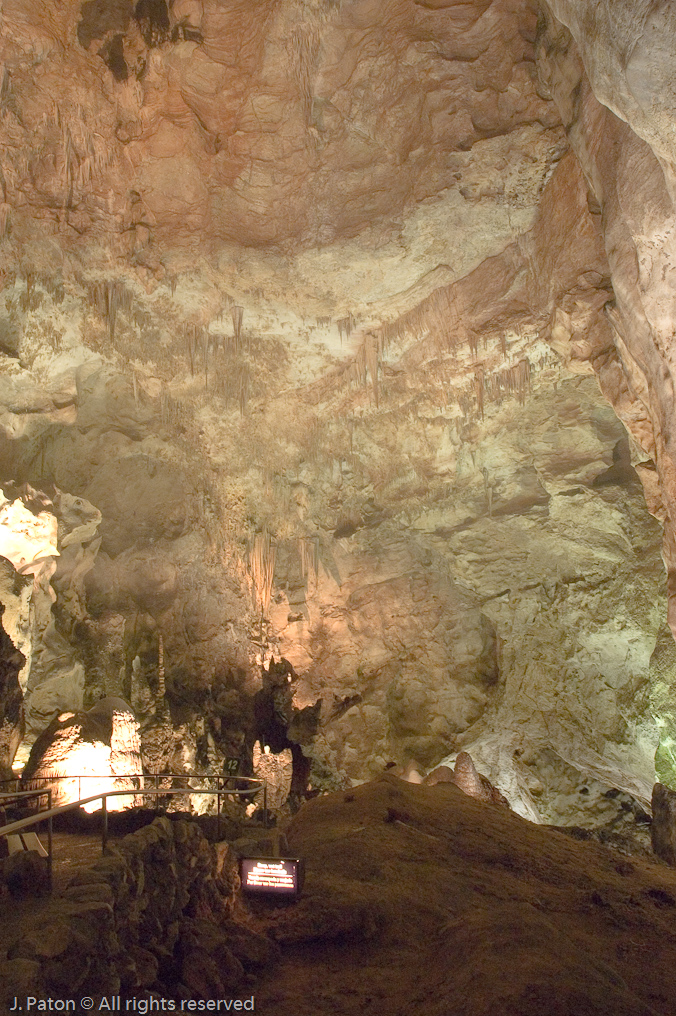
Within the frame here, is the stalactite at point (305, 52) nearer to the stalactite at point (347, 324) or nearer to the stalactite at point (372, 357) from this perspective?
the stalactite at point (347, 324)

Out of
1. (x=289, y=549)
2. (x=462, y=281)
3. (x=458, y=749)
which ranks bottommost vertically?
(x=458, y=749)

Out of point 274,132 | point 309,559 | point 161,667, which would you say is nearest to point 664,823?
point 309,559

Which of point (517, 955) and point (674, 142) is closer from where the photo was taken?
point (517, 955)

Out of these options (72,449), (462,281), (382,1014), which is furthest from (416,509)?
(382,1014)

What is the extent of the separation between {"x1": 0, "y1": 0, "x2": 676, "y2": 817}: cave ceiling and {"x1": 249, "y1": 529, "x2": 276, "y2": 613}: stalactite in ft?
0.38

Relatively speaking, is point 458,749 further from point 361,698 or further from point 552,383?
point 552,383

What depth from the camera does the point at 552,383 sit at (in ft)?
46.3

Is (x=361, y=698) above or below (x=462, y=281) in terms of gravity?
below

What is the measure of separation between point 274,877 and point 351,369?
1030cm

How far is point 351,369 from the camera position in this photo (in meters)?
14.2

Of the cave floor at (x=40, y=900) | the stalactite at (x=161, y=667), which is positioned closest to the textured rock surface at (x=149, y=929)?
the cave floor at (x=40, y=900)

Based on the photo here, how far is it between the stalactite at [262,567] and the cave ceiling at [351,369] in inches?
4.6

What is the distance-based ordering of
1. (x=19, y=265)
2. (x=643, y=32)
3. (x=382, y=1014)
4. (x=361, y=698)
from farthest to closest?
1. (x=361, y=698)
2. (x=19, y=265)
3. (x=643, y=32)
4. (x=382, y=1014)

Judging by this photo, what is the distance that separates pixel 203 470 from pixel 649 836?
11.5 meters
